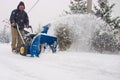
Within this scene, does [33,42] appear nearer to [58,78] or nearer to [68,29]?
[68,29]

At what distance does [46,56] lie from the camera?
36.9ft

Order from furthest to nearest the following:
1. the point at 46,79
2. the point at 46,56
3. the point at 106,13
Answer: the point at 106,13 < the point at 46,56 < the point at 46,79

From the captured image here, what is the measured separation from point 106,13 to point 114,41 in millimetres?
10845

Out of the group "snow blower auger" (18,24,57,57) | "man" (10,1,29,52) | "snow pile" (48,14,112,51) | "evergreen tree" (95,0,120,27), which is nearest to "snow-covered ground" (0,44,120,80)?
"snow blower auger" (18,24,57,57)

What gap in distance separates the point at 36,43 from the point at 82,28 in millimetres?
3977

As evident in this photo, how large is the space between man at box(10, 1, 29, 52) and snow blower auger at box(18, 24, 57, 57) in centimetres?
51

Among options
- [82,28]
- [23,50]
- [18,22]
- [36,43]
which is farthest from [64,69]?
[82,28]

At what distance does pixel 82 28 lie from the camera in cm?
1498

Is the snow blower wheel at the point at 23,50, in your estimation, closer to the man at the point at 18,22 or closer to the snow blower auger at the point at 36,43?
the snow blower auger at the point at 36,43

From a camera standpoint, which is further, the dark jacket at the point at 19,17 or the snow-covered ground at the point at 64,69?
the dark jacket at the point at 19,17

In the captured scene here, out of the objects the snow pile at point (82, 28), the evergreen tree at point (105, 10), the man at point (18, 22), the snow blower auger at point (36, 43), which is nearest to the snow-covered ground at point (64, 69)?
the snow blower auger at point (36, 43)

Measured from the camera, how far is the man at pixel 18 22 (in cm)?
1262

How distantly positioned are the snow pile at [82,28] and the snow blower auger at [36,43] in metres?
2.25

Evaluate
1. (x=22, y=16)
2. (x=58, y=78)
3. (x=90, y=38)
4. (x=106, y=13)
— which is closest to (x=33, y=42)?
(x=22, y=16)
